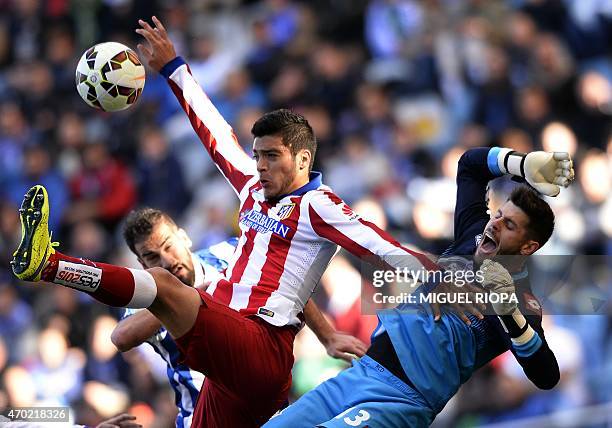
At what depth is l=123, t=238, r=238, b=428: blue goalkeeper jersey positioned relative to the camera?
7.54 metres

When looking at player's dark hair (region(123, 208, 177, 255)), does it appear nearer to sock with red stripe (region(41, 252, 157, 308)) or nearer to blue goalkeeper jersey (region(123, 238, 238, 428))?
blue goalkeeper jersey (region(123, 238, 238, 428))

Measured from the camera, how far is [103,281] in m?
6.07

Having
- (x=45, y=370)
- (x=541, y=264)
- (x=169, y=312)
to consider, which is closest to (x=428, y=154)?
(x=541, y=264)

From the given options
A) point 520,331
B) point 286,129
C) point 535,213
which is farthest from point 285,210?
point 520,331

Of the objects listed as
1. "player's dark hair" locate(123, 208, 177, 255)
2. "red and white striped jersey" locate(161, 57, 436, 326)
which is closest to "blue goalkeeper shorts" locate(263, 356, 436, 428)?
"red and white striped jersey" locate(161, 57, 436, 326)

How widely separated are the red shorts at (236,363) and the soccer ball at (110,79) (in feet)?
4.85

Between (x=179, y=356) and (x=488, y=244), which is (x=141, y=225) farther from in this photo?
(x=488, y=244)

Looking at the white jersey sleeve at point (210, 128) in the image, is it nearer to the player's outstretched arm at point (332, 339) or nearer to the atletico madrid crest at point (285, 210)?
the atletico madrid crest at point (285, 210)

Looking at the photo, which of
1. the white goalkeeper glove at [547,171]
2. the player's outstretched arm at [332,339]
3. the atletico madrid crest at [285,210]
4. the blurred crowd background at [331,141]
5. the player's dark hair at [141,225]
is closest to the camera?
the white goalkeeper glove at [547,171]

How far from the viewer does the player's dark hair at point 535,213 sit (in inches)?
251

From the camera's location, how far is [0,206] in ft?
46.9

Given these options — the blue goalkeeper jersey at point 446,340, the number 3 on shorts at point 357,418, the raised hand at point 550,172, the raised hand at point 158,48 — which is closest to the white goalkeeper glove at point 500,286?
the blue goalkeeper jersey at point 446,340

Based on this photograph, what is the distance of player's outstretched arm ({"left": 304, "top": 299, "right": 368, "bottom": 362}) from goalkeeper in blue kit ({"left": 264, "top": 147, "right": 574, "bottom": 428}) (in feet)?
1.72

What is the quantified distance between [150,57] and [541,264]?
11.3 ft
